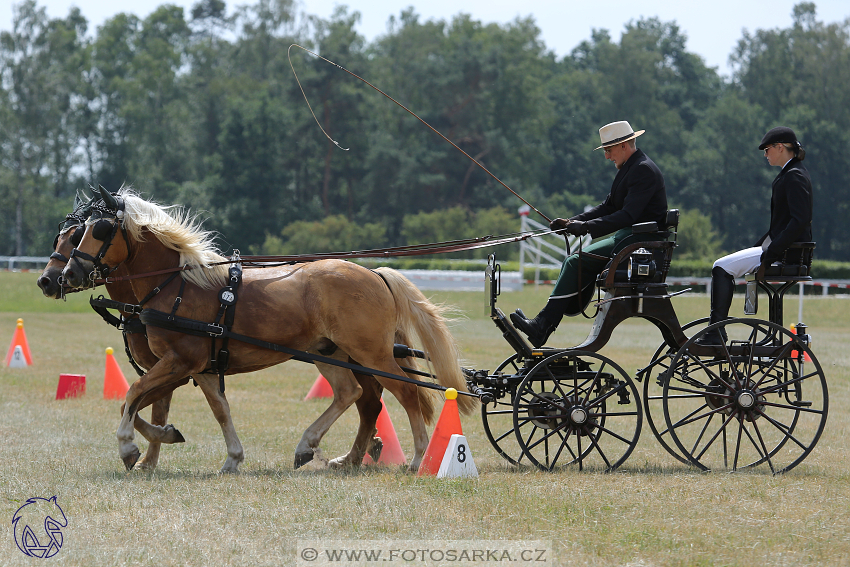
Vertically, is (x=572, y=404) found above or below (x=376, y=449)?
above

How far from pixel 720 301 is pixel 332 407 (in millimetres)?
3225

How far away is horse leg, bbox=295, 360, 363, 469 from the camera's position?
7.37 metres

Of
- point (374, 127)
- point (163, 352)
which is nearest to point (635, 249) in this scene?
point (163, 352)

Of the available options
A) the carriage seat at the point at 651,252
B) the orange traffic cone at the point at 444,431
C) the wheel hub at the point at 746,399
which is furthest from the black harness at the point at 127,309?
the wheel hub at the point at 746,399

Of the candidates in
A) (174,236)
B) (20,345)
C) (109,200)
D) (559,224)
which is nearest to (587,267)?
(559,224)

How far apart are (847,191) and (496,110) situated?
25074 mm

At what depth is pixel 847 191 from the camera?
6394 centimetres

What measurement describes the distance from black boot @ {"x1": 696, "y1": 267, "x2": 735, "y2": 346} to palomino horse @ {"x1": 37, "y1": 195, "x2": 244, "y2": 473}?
3758 millimetres

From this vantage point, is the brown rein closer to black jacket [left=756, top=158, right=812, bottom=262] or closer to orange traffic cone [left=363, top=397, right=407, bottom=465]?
orange traffic cone [left=363, top=397, right=407, bottom=465]

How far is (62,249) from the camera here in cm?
731

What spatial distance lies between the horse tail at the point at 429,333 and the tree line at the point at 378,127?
159 feet

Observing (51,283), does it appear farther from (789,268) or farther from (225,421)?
(789,268)

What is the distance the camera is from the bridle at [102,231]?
7.12m

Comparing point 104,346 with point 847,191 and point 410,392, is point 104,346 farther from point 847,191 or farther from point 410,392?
point 847,191
